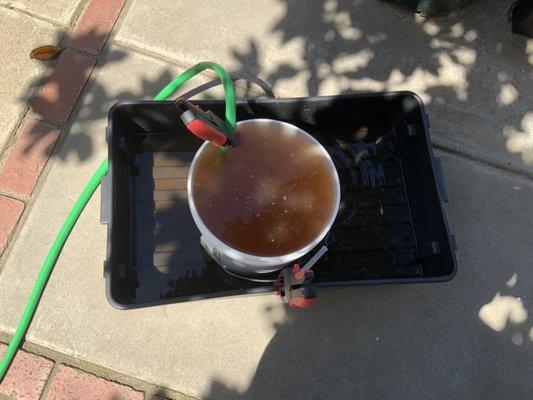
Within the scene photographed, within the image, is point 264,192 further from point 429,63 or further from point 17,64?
point 17,64

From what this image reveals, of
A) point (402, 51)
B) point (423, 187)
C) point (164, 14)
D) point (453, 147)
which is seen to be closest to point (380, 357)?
point (423, 187)

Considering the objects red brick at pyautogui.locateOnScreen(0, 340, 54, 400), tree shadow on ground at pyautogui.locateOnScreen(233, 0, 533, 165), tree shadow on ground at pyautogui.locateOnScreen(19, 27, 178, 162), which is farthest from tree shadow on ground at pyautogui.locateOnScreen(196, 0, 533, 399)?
red brick at pyautogui.locateOnScreen(0, 340, 54, 400)

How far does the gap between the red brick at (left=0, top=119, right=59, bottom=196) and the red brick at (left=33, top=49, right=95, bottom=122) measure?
7 cm

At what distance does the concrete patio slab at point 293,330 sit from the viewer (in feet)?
5.46

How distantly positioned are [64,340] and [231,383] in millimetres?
630

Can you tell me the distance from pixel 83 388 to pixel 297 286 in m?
0.90

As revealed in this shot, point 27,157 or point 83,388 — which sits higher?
point 27,157

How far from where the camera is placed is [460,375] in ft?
5.58

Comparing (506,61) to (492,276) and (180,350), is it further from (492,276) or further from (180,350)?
(180,350)

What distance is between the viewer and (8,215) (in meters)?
1.79

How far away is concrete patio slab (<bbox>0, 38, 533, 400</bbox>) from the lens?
1664 mm

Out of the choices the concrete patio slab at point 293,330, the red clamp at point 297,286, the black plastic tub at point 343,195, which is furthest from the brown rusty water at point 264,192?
the concrete patio slab at point 293,330

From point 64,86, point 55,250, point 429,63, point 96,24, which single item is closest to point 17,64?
point 64,86

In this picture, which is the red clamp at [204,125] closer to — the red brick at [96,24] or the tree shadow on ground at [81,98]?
the tree shadow on ground at [81,98]
